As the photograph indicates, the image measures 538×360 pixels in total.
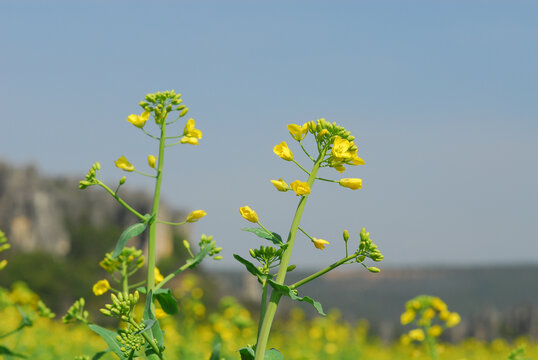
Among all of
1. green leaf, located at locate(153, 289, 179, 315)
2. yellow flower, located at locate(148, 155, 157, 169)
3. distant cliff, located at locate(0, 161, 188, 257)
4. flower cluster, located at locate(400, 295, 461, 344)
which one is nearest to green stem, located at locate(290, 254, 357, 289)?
green leaf, located at locate(153, 289, 179, 315)

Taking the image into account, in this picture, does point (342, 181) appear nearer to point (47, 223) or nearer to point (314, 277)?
point (314, 277)

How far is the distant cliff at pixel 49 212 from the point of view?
7025 cm

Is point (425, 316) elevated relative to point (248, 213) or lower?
lower

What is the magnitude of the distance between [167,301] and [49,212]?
77287 millimetres

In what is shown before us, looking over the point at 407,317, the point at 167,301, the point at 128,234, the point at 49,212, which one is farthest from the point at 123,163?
the point at 49,212

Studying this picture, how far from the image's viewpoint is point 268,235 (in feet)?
5.44

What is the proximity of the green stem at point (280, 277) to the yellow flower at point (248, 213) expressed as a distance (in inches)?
4.6

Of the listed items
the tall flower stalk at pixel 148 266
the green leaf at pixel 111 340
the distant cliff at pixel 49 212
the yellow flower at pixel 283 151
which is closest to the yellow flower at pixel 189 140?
the tall flower stalk at pixel 148 266

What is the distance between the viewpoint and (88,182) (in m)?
1.92

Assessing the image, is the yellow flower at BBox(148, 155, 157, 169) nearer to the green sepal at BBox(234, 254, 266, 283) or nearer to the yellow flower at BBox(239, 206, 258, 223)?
the yellow flower at BBox(239, 206, 258, 223)

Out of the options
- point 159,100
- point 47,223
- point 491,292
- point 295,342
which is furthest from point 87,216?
point 159,100

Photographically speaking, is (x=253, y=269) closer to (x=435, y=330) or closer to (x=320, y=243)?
(x=320, y=243)

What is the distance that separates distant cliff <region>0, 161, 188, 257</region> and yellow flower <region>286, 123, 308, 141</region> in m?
62.7

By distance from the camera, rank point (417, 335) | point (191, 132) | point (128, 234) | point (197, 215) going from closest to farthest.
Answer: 1. point (128, 234)
2. point (197, 215)
3. point (191, 132)
4. point (417, 335)
